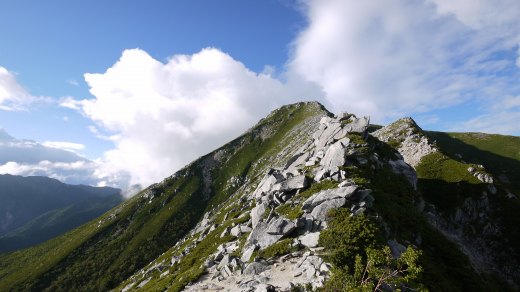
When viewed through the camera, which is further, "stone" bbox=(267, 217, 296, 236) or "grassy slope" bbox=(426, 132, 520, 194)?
"grassy slope" bbox=(426, 132, 520, 194)

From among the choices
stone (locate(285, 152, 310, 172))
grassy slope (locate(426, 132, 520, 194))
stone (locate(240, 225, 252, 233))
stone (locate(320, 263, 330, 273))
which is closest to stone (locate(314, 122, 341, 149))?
stone (locate(285, 152, 310, 172))

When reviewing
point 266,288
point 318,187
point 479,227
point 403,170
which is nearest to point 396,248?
point 318,187

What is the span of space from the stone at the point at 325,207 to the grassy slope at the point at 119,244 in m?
112

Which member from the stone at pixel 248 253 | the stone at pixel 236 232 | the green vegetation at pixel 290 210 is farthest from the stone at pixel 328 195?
the stone at pixel 236 232

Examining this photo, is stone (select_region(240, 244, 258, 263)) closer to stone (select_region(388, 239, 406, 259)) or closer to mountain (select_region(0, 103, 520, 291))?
mountain (select_region(0, 103, 520, 291))

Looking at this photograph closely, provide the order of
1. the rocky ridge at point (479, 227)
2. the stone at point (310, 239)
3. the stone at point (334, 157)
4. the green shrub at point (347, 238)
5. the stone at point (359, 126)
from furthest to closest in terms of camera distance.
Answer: the stone at point (359, 126) → the rocky ridge at point (479, 227) → the stone at point (334, 157) → the stone at point (310, 239) → the green shrub at point (347, 238)

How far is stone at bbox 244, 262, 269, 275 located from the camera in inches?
1161

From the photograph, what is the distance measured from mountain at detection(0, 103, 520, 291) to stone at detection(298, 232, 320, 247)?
0.09m

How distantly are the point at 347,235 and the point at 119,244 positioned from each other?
470ft

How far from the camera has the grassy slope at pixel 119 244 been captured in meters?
131

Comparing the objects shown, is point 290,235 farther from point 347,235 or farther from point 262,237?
point 347,235

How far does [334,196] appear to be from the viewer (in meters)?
35.8

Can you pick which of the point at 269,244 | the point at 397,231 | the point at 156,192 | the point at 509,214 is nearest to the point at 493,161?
the point at 509,214

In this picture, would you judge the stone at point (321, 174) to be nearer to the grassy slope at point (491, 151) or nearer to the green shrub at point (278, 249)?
the green shrub at point (278, 249)
